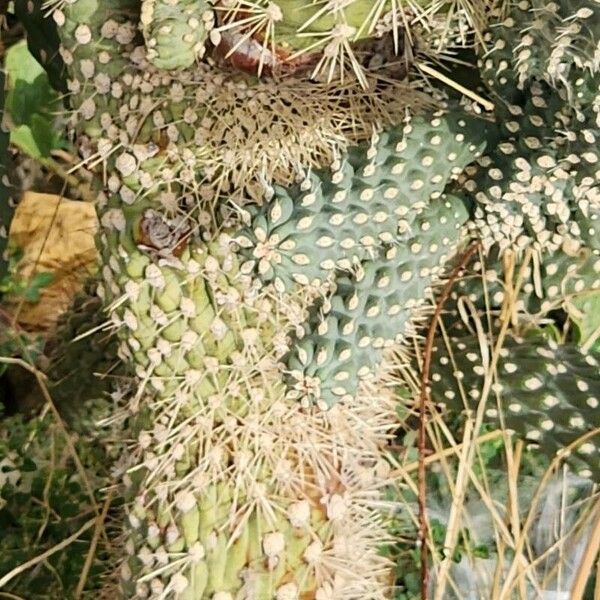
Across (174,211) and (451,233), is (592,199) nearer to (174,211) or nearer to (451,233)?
(451,233)

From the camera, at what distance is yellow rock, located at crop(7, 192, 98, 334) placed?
1.34 meters

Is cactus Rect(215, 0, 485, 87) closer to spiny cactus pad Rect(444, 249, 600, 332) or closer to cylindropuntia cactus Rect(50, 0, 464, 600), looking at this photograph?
cylindropuntia cactus Rect(50, 0, 464, 600)

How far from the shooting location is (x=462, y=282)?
1.07m

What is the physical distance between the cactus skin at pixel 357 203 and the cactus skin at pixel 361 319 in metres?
0.02

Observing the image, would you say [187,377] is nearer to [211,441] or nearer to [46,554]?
[211,441]

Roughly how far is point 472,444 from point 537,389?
0.11m

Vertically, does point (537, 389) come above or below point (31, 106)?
below

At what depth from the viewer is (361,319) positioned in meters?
0.86

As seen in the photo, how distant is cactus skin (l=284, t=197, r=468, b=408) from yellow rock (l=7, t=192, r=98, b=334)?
0.58 metres

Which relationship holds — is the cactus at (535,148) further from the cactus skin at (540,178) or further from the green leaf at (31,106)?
the green leaf at (31,106)

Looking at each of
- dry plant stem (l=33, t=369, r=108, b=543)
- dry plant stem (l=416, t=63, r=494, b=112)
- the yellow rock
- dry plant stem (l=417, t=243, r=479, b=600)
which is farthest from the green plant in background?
dry plant stem (l=416, t=63, r=494, b=112)

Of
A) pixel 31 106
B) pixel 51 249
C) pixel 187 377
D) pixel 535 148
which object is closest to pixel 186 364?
pixel 187 377

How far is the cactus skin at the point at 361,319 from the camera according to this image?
85cm

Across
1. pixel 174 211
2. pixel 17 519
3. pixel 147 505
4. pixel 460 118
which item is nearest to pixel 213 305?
pixel 174 211
